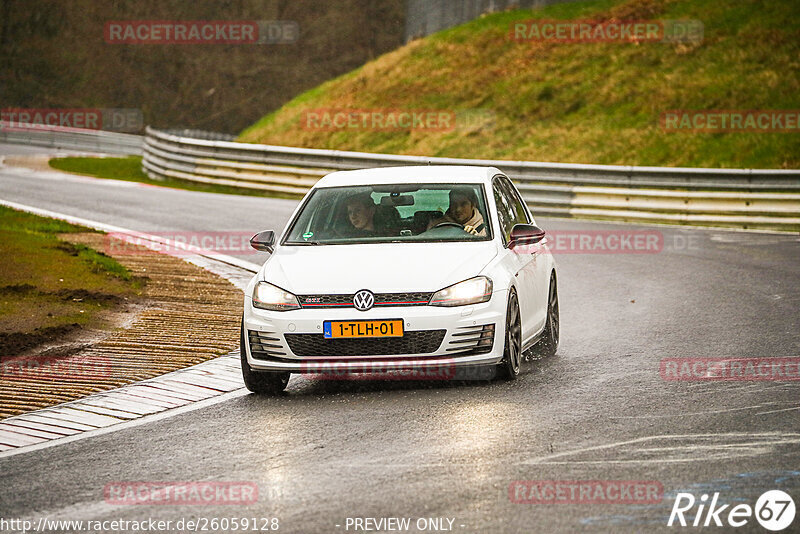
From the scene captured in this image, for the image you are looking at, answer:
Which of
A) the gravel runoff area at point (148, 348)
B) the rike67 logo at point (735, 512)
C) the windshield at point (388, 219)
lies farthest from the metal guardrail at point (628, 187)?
the rike67 logo at point (735, 512)

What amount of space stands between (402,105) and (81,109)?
42.7m

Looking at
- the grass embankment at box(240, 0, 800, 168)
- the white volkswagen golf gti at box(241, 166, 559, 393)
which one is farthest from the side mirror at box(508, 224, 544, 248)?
the grass embankment at box(240, 0, 800, 168)

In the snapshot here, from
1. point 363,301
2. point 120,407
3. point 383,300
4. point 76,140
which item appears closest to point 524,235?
point 383,300

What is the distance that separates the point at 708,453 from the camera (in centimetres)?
661

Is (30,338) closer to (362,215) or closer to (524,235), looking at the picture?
(362,215)

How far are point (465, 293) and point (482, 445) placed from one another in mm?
1746

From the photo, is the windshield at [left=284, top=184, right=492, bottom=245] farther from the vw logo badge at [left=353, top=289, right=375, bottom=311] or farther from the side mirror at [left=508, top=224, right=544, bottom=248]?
the vw logo badge at [left=353, top=289, right=375, bottom=311]

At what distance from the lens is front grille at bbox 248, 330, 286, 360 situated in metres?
8.45

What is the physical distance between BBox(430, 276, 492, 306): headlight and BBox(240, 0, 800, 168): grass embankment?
58.4 ft

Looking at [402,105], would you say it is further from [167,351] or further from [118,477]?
[118,477]

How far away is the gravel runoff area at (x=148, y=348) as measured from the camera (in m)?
8.86

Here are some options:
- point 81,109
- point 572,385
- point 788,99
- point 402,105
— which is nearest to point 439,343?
point 572,385

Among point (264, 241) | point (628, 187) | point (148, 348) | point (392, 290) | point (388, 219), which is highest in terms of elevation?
point (388, 219)

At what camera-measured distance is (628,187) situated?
73.4ft
